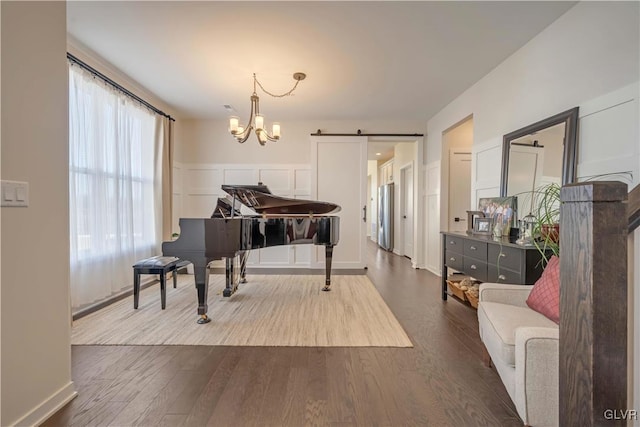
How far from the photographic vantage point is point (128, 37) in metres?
2.52

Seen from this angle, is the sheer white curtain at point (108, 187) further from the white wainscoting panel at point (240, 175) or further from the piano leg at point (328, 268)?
the piano leg at point (328, 268)

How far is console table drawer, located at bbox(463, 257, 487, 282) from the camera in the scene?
2.53 metres

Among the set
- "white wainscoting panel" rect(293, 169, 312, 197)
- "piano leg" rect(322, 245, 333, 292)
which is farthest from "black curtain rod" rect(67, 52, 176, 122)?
"piano leg" rect(322, 245, 333, 292)

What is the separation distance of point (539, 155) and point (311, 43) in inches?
90.1

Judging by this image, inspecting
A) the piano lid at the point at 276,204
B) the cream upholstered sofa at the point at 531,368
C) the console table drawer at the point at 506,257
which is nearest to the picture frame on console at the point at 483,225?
the console table drawer at the point at 506,257

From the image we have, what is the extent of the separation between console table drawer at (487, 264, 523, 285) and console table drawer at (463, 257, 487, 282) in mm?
70

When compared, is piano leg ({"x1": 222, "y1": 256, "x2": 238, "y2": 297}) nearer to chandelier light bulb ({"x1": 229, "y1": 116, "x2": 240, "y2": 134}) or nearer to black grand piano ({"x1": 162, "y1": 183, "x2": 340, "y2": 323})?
black grand piano ({"x1": 162, "y1": 183, "x2": 340, "y2": 323})

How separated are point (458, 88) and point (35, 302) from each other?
173 inches

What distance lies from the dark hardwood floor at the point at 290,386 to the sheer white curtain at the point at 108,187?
1155 millimetres

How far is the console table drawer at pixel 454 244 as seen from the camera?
2936 millimetres

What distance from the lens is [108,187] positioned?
306 cm

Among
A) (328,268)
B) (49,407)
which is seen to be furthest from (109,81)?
(328,268)

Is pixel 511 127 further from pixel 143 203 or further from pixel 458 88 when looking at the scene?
pixel 143 203

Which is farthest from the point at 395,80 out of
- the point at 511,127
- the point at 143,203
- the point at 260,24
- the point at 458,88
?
the point at 143,203
